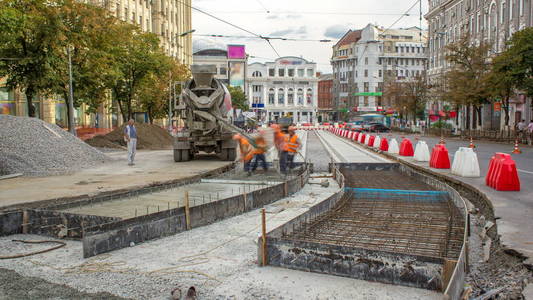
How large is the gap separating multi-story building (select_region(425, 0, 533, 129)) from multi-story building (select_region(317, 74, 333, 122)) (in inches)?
2601

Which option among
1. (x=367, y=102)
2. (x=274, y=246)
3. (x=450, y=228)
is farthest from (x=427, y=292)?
(x=367, y=102)

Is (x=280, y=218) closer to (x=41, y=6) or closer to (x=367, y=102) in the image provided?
(x=41, y=6)

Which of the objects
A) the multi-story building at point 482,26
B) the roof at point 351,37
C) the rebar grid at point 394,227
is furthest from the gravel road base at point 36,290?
the roof at point 351,37

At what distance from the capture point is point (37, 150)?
1603cm

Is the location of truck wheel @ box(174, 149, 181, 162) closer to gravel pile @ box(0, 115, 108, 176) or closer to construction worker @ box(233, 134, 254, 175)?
gravel pile @ box(0, 115, 108, 176)

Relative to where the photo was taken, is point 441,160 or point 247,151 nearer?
point 247,151

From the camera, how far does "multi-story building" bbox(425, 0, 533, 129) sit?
4262cm

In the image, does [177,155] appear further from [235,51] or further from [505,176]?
[235,51]

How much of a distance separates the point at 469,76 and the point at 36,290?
136ft

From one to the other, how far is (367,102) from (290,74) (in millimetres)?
26371

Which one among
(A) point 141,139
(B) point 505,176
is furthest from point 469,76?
(B) point 505,176

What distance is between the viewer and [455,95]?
39938 mm

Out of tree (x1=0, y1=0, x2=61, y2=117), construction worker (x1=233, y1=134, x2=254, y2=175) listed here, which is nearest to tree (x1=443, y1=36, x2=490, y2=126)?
construction worker (x1=233, y1=134, x2=254, y2=175)

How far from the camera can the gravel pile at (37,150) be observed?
15.0 metres
